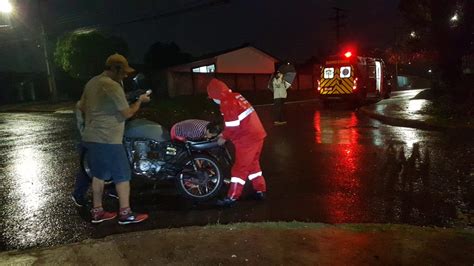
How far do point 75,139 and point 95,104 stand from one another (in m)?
8.53

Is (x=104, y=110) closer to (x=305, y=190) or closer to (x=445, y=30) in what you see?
(x=305, y=190)

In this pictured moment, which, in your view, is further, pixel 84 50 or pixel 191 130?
pixel 84 50

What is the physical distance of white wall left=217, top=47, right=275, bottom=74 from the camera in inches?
1678

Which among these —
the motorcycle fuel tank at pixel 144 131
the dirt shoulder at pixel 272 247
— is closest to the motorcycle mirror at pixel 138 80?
the motorcycle fuel tank at pixel 144 131

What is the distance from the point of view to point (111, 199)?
6340 mm

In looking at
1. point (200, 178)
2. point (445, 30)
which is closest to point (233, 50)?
point (445, 30)

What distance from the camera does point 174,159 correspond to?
6129 millimetres

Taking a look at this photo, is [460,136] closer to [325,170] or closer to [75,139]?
[325,170]

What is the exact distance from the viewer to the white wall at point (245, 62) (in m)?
42.6

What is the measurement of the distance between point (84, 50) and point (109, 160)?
30.2 metres

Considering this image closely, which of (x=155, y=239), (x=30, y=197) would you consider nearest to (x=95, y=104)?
(x=155, y=239)

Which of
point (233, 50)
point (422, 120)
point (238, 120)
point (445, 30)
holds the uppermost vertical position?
point (233, 50)

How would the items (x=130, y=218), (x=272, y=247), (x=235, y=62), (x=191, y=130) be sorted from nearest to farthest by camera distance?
(x=272, y=247), (x=130, y=218), (x=191, y=130), (x=235, y=62)

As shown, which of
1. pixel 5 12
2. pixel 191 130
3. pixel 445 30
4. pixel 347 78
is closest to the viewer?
pixel 191 130
